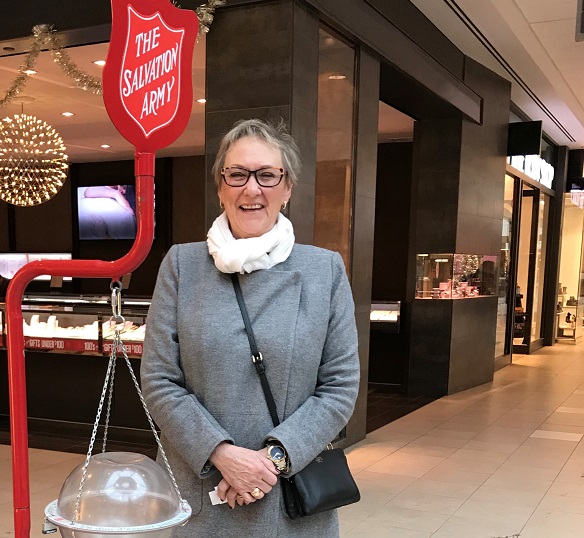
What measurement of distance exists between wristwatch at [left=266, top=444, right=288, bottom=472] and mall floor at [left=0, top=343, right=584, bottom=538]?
2381 mm

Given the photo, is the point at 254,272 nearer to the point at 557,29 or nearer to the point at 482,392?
the point at 557,29

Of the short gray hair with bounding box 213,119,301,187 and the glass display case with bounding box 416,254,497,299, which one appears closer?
the short gray hair with bounding box 213,119,301,187

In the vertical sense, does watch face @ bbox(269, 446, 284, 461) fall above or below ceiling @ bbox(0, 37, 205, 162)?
below

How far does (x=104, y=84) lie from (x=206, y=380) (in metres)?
0.64

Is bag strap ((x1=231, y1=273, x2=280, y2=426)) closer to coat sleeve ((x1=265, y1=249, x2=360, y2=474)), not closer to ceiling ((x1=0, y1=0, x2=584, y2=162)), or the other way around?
coat sleeve ((x1=265, y1=249, x2=360, y2=474))

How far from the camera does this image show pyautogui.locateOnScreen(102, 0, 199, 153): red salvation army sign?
1.03 m

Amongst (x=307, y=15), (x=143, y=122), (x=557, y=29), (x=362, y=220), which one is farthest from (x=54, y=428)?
(x=557, y=29)

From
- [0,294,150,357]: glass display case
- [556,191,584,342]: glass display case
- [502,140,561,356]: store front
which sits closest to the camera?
[0,294,150,357]: glass display case

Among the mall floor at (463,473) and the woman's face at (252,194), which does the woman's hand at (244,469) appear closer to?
the woman's face at (252,194)

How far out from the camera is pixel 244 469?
1316mm

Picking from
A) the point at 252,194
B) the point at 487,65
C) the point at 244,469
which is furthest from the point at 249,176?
the point at 487,65

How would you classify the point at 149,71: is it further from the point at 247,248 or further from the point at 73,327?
the point at 73,327

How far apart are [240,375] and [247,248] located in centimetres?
27

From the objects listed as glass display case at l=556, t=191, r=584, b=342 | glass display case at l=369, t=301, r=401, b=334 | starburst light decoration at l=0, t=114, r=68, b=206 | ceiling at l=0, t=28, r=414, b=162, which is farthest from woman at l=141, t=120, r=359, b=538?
glass display case at l=556, t=191, r=584, b=342
